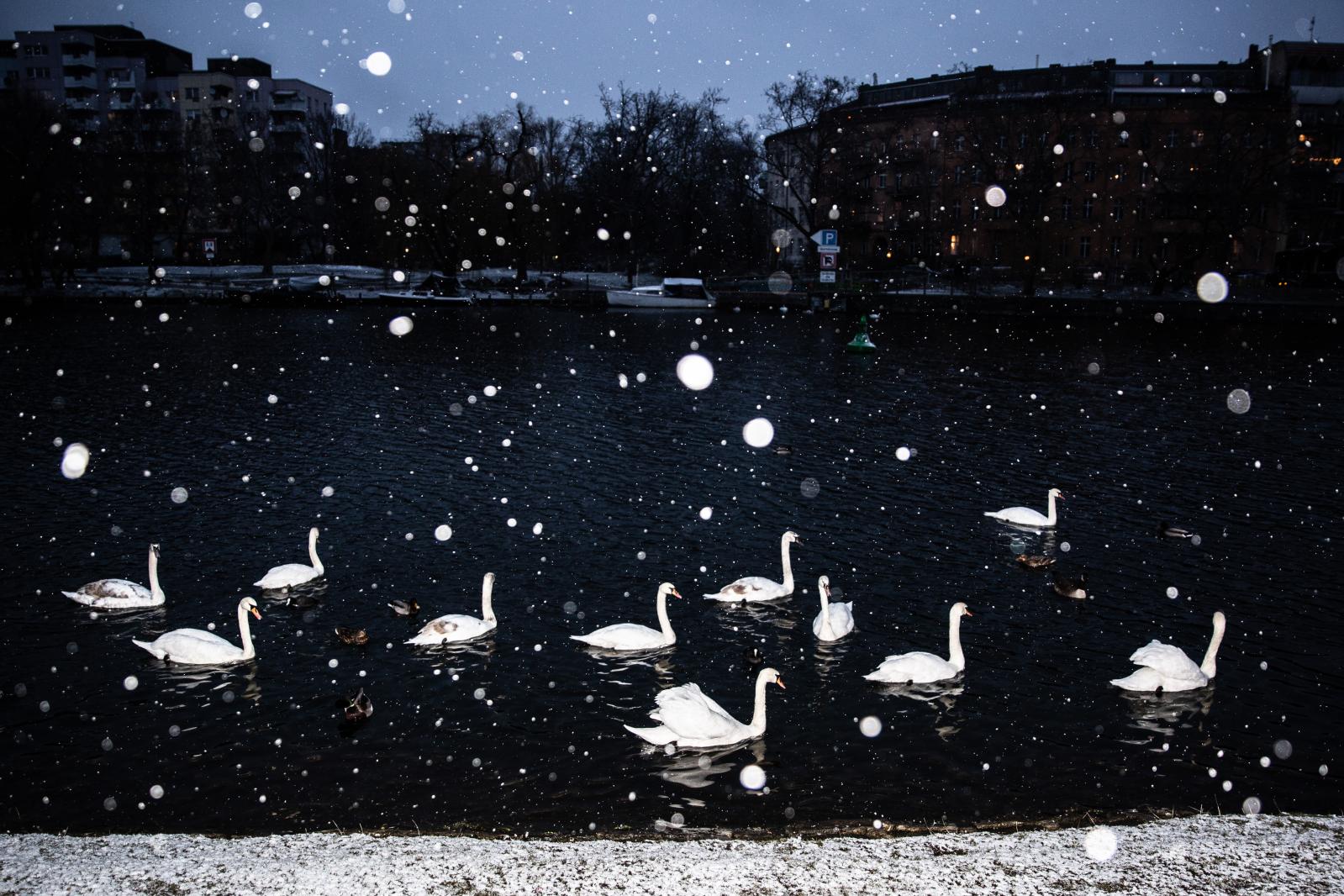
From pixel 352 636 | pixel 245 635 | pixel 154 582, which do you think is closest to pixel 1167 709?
pixel 352 636

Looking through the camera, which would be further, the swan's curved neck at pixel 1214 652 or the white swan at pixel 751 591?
the white swan at pixel 751 591

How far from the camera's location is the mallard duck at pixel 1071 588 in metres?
13.6

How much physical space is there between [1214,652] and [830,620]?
13.8 feet

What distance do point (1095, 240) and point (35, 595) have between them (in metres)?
78.5

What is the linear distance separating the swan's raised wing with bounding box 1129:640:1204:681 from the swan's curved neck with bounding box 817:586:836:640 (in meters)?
3.33

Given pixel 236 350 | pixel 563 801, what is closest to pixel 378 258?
pixel 236 350

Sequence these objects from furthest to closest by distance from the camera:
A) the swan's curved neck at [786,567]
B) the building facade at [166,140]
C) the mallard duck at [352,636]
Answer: the building facade at [166,140] < the swan's curved neck at [786,567] < the mallard duck at [352,636]

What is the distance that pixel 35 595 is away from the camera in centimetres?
1342

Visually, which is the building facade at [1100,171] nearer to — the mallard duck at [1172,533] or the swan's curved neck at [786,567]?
the mallard duck at [1172,533]

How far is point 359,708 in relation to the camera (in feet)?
33.3

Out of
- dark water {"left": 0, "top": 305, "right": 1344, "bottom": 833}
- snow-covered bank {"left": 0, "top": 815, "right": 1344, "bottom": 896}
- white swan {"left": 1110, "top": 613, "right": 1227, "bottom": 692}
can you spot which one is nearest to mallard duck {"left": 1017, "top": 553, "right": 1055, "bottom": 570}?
dark water {"left": 0, "top": 305, "right": 1344, "bottom": 833}

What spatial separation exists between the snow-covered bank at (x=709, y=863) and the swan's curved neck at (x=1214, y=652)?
363cm

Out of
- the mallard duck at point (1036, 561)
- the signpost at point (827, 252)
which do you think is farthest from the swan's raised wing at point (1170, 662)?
the signpost at point (827, 252)

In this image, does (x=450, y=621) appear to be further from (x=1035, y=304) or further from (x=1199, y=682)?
(x=1035, y=304)
